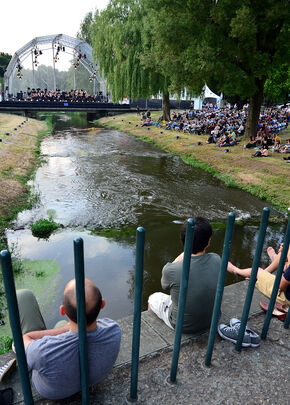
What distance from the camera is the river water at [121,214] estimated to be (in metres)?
5.08

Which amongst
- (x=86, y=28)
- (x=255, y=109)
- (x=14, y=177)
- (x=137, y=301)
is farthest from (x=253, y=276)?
(x=86, y=28)

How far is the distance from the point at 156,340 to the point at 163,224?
4.72 metres

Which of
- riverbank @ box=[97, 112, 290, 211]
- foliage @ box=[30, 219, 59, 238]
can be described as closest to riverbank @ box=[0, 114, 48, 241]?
foliage @ box=[30, 219, 59, 238]

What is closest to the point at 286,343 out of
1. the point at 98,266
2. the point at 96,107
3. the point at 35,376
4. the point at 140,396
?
the point at 140,396

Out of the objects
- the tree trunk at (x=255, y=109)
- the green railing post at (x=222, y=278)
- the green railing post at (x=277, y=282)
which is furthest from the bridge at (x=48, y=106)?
the green railing post at (x=222, y=278)

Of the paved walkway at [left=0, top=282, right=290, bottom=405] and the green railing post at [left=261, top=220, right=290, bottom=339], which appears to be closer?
the paved walkway at [left=0, top=282, right=290, bottom=405]

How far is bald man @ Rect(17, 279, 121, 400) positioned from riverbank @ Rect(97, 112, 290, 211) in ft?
24.8

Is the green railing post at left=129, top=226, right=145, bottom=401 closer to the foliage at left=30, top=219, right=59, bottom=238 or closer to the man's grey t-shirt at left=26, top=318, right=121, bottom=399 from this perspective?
the man's grey t-shirt at left=26, top=318, right=121, bottom=399

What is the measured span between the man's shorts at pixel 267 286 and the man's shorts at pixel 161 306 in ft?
3.37

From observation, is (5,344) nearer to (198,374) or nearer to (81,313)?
(198,374)

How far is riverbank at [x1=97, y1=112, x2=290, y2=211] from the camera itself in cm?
952

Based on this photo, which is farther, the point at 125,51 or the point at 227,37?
the point at 125,51

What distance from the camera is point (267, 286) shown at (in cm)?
311

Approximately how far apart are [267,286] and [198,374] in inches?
52.6
